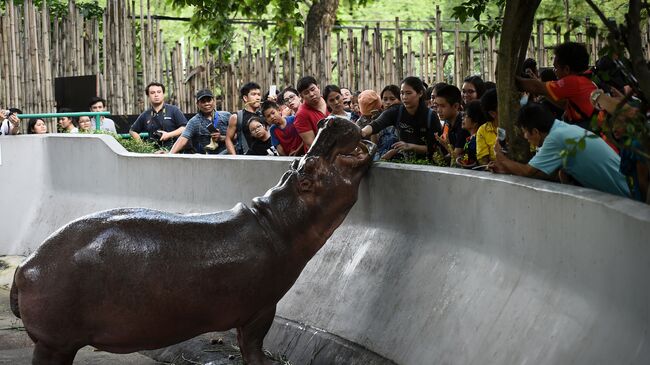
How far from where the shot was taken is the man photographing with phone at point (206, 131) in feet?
39.6

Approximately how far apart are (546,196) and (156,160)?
5.19 meters

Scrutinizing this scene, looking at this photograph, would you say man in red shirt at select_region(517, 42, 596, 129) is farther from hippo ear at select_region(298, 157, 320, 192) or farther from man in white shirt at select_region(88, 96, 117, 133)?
man in white shirt at select_region(88, 96, 117, 133)

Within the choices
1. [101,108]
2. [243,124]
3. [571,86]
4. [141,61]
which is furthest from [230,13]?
[571,86]

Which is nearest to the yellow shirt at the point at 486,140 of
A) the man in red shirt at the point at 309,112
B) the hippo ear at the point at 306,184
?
the man in red shirt at the point at 309,112

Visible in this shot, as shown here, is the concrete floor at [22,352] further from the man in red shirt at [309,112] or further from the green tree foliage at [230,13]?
the green tree foliage at [230,13]

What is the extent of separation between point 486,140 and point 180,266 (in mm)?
2800

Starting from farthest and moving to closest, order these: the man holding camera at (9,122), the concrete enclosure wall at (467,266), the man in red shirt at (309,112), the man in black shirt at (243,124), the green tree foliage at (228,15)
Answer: the green tree foliage at (228,15), the man holding camera at (9,122), the man in black shirt at (243,124), the man in red shirt at (309,112), the concrete enclosure wall at (467,266)

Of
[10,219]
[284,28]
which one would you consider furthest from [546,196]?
[284,28]

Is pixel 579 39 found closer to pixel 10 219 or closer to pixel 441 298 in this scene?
pixel 10 219

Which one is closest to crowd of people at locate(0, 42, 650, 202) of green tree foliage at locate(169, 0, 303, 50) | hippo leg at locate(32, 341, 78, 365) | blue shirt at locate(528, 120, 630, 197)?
blue shirt at locate(528, 120, 630, 197)

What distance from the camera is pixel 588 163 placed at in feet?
19.4

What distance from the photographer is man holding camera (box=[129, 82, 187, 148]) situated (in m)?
13.0

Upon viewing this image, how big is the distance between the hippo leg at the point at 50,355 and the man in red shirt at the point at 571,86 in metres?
3.13

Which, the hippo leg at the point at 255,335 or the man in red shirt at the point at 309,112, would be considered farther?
the man in red shirt at the point at 309,112
